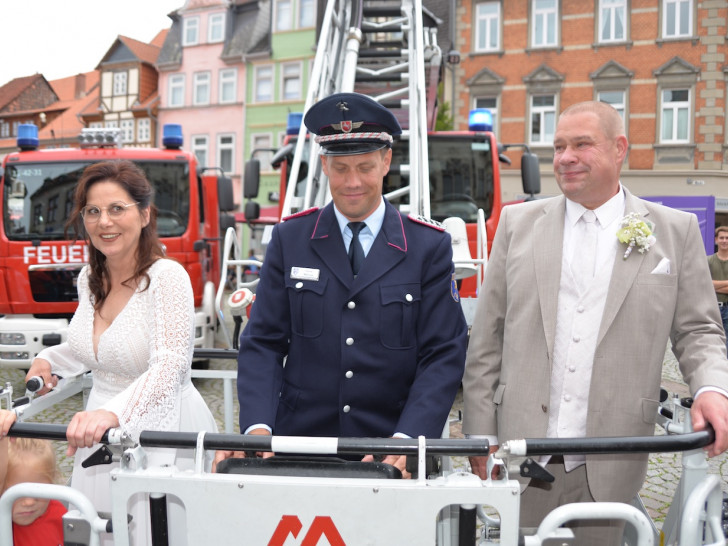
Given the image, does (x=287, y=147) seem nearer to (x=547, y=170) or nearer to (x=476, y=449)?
(x=476, y=449)

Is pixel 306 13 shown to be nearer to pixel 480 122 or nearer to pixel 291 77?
pixel 291 77

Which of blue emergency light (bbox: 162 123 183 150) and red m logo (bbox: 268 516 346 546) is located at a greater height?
blue emergency light (bbox: 162 123 183 150)

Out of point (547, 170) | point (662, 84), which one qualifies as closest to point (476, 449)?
point (547, 170)

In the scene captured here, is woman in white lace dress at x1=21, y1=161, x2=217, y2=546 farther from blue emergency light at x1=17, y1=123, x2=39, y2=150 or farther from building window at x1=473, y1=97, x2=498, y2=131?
building window at x1=473, y1=97, x2=498, y2=131

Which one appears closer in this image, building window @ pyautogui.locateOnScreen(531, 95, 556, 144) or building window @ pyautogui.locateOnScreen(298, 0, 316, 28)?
building window @ pyautogui.locateOnScreen(531, 95, 556, 144)

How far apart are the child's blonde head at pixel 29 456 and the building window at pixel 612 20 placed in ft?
79.9

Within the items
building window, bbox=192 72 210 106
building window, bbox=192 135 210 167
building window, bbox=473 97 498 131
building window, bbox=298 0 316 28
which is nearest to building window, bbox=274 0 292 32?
building window, bbox=298 0 316 28

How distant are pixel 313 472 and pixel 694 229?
148 centimetres

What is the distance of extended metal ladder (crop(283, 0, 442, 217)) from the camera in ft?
19.2

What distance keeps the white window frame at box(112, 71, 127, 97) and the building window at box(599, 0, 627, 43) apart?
23028 millimetres

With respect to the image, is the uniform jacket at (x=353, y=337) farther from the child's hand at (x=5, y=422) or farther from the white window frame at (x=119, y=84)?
the white window frame at (x=119, y=84)

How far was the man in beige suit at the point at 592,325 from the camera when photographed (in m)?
2.05

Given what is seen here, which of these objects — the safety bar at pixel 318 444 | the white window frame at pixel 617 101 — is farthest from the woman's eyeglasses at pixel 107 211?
the white window frame at pixel 617 101

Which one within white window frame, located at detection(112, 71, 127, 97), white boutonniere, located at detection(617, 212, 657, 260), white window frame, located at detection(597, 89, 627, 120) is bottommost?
white boutonniere, located at detection(617, 212, 657, 260)
